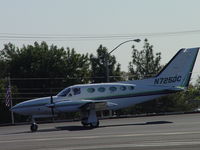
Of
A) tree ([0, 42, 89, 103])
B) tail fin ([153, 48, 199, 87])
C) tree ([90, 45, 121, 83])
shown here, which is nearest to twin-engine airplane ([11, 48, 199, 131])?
tail fin ([153, 48, 199, 87])

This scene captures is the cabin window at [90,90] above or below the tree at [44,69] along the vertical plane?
below

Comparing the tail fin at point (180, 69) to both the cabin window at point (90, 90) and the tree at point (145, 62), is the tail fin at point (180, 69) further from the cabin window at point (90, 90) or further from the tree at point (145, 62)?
the tree at point (145, 62)

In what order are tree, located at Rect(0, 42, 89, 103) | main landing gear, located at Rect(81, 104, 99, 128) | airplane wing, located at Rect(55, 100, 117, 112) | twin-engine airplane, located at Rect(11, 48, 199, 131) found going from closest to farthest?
main landing gear, located at Rect(81, 104, 99, 128), airplane wing, located at Rect(55, 100, 117, 112), twin-engine airplane, located at Rect(11, 48, 199, 131), tree, located at Rect(0, 42, 89, 103)

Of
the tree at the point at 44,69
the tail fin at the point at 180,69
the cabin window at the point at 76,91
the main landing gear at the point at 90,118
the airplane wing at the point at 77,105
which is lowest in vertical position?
the main landing gear at the point at 90,118

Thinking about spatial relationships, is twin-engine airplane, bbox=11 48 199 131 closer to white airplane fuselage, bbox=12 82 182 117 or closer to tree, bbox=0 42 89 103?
white airplane fuselage, bbox=12 82 182 117

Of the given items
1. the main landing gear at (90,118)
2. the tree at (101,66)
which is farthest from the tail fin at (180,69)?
the tree at (101,66)

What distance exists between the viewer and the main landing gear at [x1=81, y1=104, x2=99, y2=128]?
1203 inches

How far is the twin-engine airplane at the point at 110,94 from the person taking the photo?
31.2 m

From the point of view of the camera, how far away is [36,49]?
249ft

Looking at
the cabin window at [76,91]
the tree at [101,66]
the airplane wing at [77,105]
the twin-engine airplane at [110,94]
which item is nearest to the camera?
the airplane wing at [77,105]

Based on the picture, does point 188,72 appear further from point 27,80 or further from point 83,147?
point 27,80

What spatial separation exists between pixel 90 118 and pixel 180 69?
25.5 feet

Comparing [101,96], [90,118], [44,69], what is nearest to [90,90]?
[101,96]

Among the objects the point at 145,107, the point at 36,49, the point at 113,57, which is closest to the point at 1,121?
the point at 145,107
